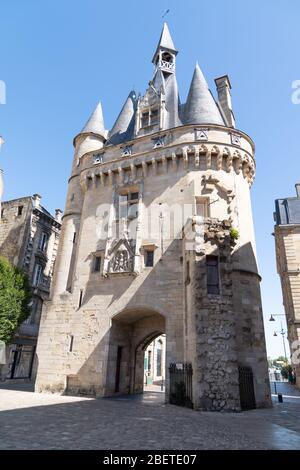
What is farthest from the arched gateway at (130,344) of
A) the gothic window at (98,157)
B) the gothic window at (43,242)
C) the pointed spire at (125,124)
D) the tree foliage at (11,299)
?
the gothic window at (43,242)

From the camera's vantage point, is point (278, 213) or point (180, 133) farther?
point (278, 213)

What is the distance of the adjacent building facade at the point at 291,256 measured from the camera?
21.1m

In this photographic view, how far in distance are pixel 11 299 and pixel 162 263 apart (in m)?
9.79

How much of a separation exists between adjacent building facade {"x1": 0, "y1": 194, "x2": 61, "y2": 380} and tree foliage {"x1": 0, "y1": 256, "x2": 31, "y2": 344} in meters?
4.47

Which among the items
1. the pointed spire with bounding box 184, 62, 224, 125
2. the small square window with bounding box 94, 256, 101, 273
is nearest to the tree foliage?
the small square window with bounding box 94, 256, 101, 273

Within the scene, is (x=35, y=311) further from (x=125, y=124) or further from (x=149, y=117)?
(x=149, y=117)

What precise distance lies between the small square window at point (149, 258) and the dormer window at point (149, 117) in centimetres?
880

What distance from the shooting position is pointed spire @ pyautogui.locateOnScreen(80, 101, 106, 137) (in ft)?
70.4

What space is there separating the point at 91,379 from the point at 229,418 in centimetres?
764

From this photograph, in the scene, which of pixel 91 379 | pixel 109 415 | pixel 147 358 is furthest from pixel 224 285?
pixel 147 358

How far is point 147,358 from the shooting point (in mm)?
24312

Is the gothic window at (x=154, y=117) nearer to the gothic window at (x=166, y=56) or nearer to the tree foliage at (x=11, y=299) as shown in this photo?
the gothic window at (x=166, y=56)

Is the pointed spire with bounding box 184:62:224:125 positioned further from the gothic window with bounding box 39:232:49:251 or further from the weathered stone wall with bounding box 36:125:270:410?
the gothic window with bounding box 39:232:49:251
